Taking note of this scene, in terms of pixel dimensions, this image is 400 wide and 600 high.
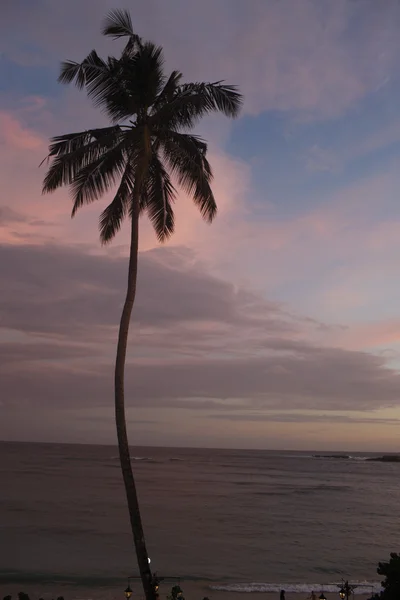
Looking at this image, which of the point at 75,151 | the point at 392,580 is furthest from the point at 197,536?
the point at 75,151

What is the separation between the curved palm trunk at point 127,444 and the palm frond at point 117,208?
0.68 meters

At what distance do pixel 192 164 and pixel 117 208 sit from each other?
1.74m

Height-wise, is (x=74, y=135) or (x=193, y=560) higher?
(x=74, y=135)

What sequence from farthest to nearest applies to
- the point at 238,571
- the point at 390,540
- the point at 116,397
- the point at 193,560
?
the point at 390,540 → the point at 193,560 → the point at 238,571 → the point at 116,397

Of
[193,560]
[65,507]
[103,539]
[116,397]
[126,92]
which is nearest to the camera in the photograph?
[116,397]

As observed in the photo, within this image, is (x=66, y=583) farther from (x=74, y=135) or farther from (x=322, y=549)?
(x=74, y=135)

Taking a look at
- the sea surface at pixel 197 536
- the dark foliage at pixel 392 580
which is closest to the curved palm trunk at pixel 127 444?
the dark foliage at pixel 392 580

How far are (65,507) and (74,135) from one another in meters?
40.3

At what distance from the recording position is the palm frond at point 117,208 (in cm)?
1123

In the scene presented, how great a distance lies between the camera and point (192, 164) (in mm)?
10852

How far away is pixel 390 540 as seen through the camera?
3609 centimetres

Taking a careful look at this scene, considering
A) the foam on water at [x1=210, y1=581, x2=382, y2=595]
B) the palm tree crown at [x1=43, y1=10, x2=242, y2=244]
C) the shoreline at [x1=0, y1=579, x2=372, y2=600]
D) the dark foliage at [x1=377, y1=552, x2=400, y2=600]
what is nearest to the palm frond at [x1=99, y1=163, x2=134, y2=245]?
the palm tree crown at [x1=43, y1=10, x2=242, y2=244]

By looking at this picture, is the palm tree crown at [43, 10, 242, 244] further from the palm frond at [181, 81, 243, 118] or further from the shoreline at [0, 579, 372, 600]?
the shoreline at [0, 579, 372, 600]

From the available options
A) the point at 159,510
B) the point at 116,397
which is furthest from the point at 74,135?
the point at 159,510
